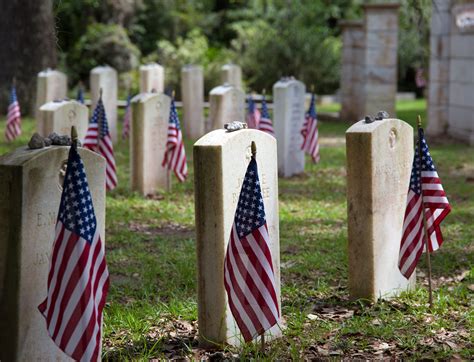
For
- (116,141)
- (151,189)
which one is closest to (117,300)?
(151,189)

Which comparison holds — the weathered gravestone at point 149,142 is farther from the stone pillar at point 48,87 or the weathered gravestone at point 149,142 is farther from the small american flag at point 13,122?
the stone pillar at point 48,87

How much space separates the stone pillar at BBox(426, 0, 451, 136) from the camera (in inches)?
769

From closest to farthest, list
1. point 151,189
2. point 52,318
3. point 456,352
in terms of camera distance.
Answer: point 52,318 < point 456,352 < point 151,189

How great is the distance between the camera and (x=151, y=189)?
1290cm

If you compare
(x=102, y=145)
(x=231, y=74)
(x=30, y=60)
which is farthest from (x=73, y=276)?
(x=30, y=60)

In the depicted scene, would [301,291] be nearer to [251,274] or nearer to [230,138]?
[251,274]

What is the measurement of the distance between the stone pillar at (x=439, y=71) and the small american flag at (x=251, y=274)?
48.0ft

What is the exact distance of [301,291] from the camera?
25.6 feet

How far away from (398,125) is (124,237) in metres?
3.75

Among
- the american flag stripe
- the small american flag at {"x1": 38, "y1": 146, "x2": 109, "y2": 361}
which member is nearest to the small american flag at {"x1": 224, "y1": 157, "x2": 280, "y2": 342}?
the american flag stripe

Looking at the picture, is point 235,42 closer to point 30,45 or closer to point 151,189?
point 30,45

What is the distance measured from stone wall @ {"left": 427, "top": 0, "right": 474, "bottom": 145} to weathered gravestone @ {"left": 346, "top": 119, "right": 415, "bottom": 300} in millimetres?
11066

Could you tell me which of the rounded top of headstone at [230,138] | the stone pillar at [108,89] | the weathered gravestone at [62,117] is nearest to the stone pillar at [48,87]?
the stone pillar at [108,89]

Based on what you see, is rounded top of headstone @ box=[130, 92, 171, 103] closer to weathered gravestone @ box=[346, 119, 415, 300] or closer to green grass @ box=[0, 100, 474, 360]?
green grass @ box=[0, 100, 474, 360]
